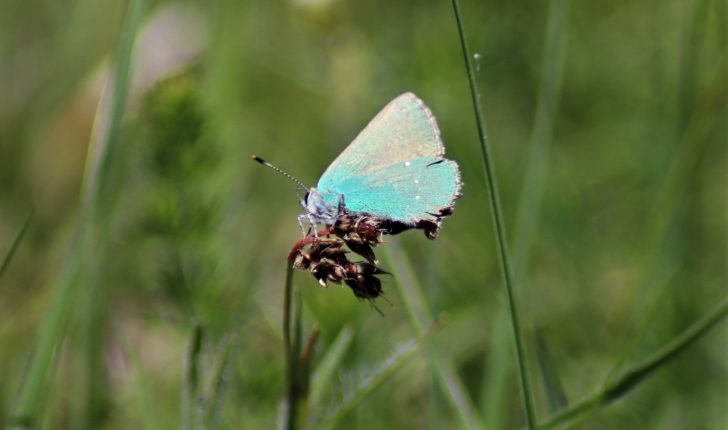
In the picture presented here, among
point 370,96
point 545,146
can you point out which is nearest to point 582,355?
point 545,146

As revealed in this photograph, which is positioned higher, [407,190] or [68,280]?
[407,190]

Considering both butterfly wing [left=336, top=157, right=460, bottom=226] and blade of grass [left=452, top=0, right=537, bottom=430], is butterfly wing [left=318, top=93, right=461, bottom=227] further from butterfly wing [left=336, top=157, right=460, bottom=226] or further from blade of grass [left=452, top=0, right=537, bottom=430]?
blade of grass [left=452, top=0, right=537, bottom=430]

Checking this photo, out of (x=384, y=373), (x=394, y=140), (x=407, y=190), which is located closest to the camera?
(x=384, y=373)

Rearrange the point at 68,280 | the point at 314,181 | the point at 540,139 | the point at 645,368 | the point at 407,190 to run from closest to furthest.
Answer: the point at 645,368
the point at 68,280
the point at 407,190
the point at 540,139
the point at 314,181

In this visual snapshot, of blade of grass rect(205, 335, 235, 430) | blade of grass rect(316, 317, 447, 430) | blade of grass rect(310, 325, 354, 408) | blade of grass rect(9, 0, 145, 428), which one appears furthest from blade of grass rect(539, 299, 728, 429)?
blade of grass rect(9, 0, 145, 428)

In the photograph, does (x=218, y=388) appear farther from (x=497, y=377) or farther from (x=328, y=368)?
(x=497, y=377)

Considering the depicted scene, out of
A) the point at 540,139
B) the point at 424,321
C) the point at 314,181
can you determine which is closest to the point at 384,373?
the point at 424,321

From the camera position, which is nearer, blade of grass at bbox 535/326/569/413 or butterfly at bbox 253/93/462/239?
blade of grass at bbox 535/326/569/413

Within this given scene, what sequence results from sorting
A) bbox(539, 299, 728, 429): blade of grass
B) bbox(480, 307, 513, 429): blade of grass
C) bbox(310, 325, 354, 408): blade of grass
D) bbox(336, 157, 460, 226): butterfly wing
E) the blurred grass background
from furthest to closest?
the blurred grass background, bbox(480, 307, 513, 429): blade of grass, bbox(336, 157, 460, 226): butterfly wing, bbox(310, 325, 354, 408): blade of grass, bbox(539, 299, 728, 429): blade of grass
